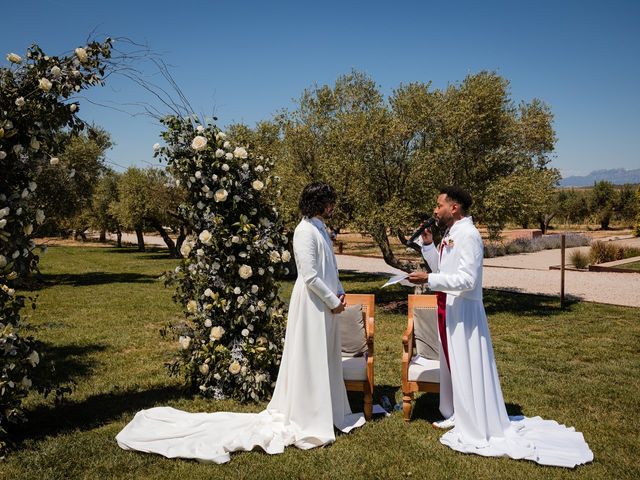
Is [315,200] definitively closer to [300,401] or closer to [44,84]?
[300,401]

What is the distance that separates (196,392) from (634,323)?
9.48 metres

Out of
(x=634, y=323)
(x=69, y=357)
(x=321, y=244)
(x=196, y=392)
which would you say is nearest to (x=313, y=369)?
(x=321, y=244)

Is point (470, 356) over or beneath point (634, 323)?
over

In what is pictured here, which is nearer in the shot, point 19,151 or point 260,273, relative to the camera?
point 19,151

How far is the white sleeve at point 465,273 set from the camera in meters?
5.07

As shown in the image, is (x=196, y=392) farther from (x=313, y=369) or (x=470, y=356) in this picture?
(x=470, y=356)

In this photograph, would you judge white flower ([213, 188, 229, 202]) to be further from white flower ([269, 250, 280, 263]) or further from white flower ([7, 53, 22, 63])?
white flower ([7, 53, 22, 63])

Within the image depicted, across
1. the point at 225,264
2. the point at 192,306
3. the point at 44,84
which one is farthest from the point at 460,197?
the point at 44,84

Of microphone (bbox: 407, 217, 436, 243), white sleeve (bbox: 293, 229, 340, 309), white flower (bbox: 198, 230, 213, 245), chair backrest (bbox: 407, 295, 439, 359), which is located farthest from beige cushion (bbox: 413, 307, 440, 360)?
white flower (bbox: 198, 230, 213, 245)

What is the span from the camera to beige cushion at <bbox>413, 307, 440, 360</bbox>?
613 centimetres

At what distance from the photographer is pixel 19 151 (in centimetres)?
463

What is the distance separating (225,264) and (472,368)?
3127mm

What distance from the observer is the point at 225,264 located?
6414 millimetres

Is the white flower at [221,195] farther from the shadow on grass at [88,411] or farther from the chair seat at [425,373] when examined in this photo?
the chair seat at [425,373]
